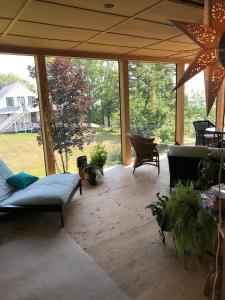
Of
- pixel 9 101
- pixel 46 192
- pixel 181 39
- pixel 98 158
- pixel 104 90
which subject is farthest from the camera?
pixel 104 90

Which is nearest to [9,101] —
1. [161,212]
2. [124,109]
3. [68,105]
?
[68,105]

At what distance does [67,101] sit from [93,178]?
1.72 metres

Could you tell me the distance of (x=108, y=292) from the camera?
200 cm

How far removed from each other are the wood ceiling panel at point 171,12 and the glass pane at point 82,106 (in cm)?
250

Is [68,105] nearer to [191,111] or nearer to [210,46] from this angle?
[191,111]

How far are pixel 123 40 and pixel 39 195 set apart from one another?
2.74 metres

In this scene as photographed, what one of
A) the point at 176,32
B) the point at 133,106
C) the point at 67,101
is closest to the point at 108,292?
the point at 176,32

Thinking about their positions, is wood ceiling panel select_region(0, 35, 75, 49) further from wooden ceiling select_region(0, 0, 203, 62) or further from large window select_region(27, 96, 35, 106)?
large window select_region(27, 96, 35, 106)

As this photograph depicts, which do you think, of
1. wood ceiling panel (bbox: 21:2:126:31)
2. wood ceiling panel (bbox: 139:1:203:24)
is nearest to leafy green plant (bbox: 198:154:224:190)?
wood ceiling panel (bbox: 139:1:203:24)

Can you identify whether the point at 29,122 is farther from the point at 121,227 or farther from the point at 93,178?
the point at 121,227

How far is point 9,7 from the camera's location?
235 cm

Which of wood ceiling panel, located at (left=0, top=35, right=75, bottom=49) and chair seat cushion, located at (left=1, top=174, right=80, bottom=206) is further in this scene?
wood ceiling panel, located at (left=0, top=35, right=75, bottom=49)

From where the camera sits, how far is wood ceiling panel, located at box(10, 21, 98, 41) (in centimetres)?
297

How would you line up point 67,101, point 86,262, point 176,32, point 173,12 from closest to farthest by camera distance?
point 86,262, point 173,12, point 176,32, point 67,101
